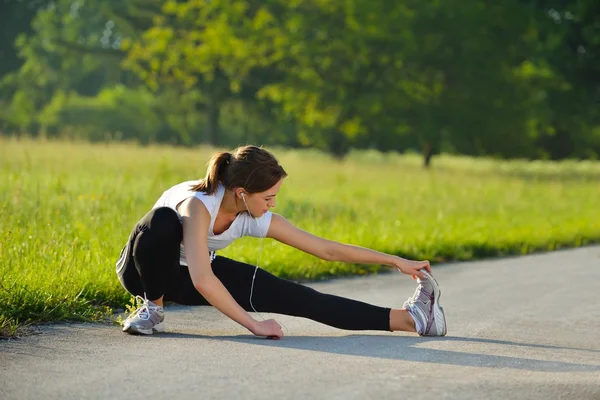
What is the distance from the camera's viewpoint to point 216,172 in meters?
6.16

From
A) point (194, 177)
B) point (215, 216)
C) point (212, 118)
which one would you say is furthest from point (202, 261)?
point (212, 118)

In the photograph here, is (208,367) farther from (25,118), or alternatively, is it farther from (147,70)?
(25,118)

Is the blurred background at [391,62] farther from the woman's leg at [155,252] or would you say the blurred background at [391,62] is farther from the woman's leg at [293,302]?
the woman's leg at [155,252]

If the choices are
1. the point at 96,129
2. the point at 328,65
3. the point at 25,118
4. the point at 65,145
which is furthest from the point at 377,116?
the point at 25,118

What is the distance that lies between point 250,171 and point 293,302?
101cm

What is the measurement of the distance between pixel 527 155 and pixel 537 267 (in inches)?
1610

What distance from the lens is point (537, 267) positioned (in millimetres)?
11656

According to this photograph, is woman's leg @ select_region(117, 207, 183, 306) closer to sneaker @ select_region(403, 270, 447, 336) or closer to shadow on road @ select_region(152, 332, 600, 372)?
shadow on road @ select_region(152, 332, 600, 372)

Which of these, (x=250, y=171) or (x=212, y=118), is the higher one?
(x=212, y=118)

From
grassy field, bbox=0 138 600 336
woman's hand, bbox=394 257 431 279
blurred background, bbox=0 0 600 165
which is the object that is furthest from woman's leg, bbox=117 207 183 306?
blurred background, bbox=0 0 600 165

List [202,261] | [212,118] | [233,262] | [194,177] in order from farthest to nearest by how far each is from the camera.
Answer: [212,118] → [194,177] → [233,262] → [202,261]

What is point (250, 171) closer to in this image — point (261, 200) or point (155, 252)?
point (261, 200)

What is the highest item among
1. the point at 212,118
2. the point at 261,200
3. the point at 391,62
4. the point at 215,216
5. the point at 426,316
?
the point at 391,62

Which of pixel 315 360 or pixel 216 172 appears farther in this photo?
pixel 216 172
